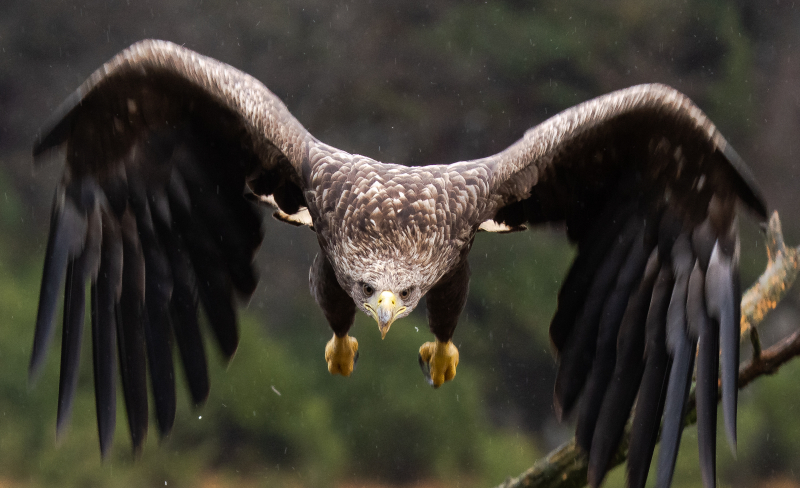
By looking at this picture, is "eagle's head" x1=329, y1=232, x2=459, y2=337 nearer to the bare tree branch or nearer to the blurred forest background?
the bare tree branch

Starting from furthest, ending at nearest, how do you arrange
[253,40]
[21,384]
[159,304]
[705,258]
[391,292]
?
1. [253,40]
2. [21,384]
3. [159,304]
4. [705,258]
5. [391,292]

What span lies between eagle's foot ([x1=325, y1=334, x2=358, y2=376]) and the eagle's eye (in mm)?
1328

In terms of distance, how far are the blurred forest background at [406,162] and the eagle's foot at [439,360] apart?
2.50 metres

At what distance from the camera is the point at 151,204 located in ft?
10.3

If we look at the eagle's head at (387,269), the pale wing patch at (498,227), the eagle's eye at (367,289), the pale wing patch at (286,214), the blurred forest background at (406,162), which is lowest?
the blurred forest background at (406,162)

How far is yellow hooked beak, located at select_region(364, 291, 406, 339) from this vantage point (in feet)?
8.10

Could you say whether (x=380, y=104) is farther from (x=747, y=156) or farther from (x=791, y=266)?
(x=791, y=266)

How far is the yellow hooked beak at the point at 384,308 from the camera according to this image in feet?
8.10

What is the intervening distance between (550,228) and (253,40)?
473 cm

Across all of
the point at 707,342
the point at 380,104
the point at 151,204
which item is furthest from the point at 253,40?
the point at 707,342

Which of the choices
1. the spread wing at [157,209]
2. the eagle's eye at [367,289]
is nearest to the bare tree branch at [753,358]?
the eagle's eye at [367,289]

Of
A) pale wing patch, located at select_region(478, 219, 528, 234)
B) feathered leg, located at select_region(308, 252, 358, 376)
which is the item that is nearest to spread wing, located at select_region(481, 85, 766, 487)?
pale wing patch, located at select_region(478, 219, 528, 234)

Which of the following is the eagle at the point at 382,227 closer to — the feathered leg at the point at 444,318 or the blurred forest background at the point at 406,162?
the feathered leg at the point at 444,318

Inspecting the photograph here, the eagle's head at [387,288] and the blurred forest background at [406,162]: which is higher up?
the eagle's head at [387,288]
